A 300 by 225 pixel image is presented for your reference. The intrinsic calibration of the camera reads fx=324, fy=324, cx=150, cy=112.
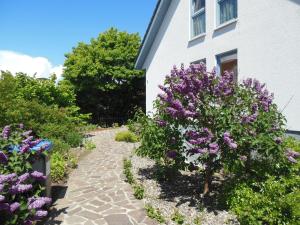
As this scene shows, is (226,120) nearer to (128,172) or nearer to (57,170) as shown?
(128,172)

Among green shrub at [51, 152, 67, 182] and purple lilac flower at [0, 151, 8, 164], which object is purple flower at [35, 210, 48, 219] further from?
green shrub at [51, 152, 67, 182]

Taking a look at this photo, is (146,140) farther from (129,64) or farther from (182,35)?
(129,64)

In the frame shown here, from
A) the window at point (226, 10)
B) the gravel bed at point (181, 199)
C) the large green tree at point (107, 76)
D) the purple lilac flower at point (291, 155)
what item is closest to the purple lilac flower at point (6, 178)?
the gravel bed at point (181, 199)

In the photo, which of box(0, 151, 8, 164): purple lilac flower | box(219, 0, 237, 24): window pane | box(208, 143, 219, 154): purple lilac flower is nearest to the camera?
box(0, 151, 8, 164): purple lilac flower

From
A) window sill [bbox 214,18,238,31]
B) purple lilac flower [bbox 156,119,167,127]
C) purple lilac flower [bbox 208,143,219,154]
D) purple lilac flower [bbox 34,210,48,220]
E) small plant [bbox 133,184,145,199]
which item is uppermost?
window sill [bbox 214,18,238,31]

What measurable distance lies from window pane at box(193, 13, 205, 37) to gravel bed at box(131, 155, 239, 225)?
5.87m

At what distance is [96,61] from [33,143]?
18505 millimetres

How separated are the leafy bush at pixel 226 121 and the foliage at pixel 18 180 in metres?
2.64

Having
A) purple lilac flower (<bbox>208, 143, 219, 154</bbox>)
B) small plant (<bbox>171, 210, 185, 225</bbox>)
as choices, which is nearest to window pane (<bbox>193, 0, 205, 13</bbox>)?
purple lilac flower (<bbox>208, 143, 219, 154</bbox>)

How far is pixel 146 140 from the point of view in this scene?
7.79m

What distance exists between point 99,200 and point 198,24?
8.06 meters

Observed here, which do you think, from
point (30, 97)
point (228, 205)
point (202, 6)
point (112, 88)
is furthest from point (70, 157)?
point (112, 88)

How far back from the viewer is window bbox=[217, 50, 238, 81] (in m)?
10.3

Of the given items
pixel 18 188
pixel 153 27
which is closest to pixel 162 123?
pixel 18 188
